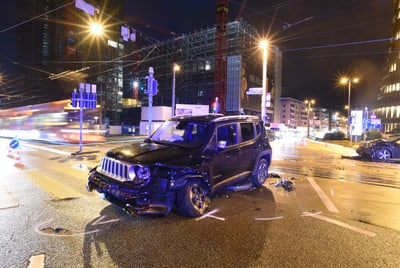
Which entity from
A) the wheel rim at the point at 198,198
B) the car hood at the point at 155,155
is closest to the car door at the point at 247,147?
the wheel rim at the point at 198,198

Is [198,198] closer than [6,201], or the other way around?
[198,198]

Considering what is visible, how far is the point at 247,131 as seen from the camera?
6668 millimetres

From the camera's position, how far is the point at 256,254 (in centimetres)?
357

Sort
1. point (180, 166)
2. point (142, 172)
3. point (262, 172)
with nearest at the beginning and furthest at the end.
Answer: point (142, 172) < point (180, 166) < point (262, 172)

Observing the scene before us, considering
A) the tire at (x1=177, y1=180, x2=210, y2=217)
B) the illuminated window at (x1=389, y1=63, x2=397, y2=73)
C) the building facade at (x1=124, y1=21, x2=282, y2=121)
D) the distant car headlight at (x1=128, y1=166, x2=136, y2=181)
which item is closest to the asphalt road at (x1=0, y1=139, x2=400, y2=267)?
the tire at (x1=177, y1=180, x2=210, y2=217)

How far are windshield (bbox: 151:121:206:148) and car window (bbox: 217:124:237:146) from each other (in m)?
0.39

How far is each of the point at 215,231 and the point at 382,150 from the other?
13727 mm

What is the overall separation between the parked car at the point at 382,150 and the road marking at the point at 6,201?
52.6 ft

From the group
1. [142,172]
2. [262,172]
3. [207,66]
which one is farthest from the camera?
[207,66]

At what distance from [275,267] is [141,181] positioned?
7.94 feet

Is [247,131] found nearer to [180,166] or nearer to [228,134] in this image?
[228,134]

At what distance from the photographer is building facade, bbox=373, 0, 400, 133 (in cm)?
5559

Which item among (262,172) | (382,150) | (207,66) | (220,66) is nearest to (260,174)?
(262,172)

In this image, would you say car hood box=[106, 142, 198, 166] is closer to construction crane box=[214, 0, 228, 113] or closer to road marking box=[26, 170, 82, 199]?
road marking box=[26, 170, 82, 199]
